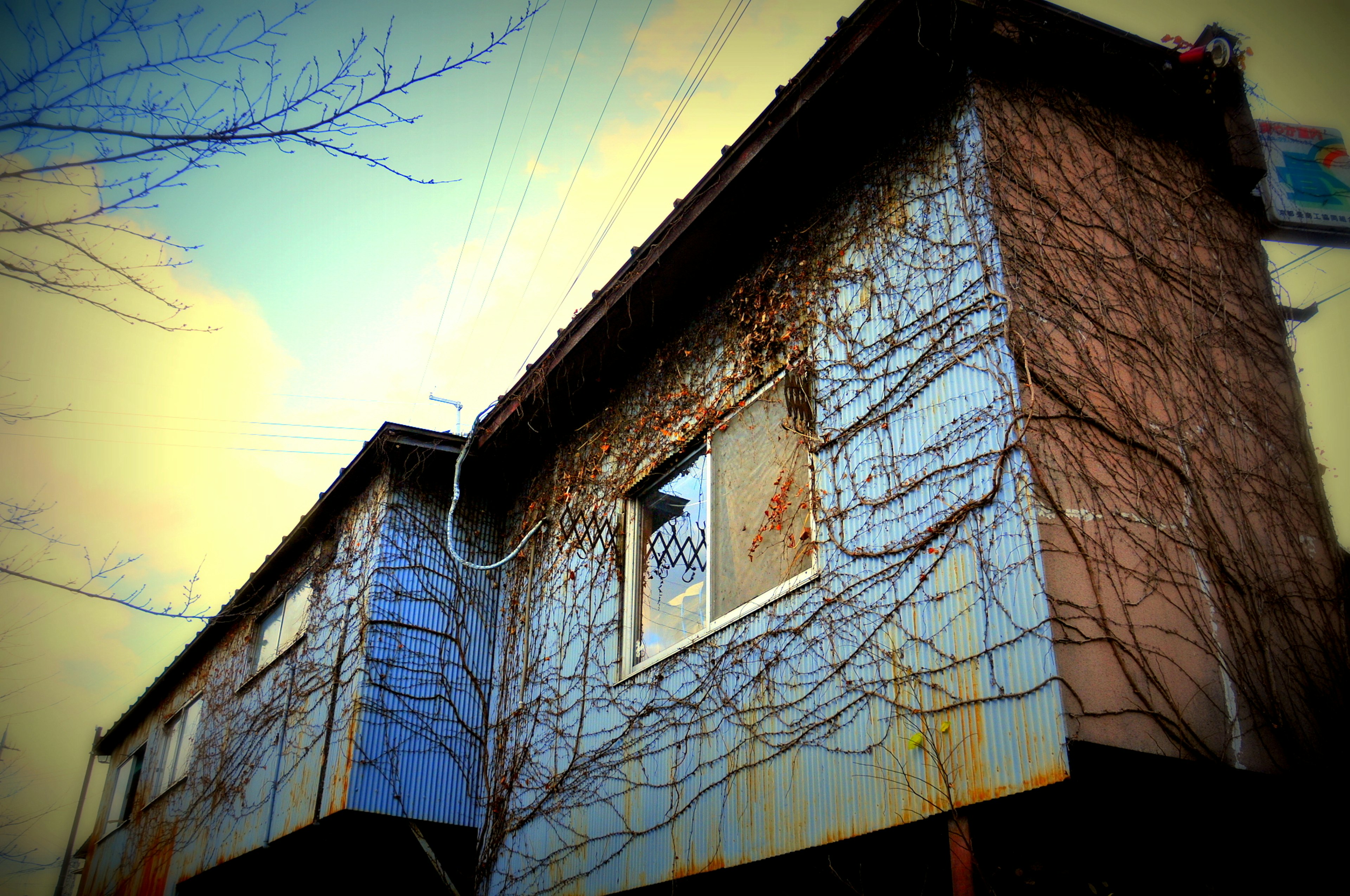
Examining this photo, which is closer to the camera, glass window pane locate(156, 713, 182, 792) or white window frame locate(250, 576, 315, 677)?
white window frame locate(250, 576, 315, 677)

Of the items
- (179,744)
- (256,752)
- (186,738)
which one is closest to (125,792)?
(179,744)

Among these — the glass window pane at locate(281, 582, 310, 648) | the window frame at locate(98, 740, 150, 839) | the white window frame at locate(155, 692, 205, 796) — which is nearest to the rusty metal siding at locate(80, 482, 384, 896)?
the white window frame at locate(155, 692, 205, 796)

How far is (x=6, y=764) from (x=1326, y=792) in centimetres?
861

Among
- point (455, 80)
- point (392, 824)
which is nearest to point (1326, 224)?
point (455, 80)

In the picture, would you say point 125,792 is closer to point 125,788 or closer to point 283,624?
point 125,788

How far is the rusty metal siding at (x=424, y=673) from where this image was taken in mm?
8352

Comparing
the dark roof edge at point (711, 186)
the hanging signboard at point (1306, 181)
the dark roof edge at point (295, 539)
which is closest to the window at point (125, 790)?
the dark roof edge at point (295, 539)

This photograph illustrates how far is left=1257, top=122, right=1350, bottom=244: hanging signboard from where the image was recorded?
6.78 m

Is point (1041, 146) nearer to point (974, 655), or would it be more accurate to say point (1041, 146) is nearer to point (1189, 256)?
point (1189, 256)

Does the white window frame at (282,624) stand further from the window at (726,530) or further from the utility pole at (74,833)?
the utility pole at (74,833)

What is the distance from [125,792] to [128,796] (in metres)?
0.25

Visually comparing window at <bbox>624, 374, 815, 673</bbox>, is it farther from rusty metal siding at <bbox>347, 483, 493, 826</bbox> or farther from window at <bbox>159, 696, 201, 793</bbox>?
window at <bbox>159, 696, 201, 793</bbox>

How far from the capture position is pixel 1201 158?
6.71 meters

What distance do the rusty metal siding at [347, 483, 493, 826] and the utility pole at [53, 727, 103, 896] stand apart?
19.6m
